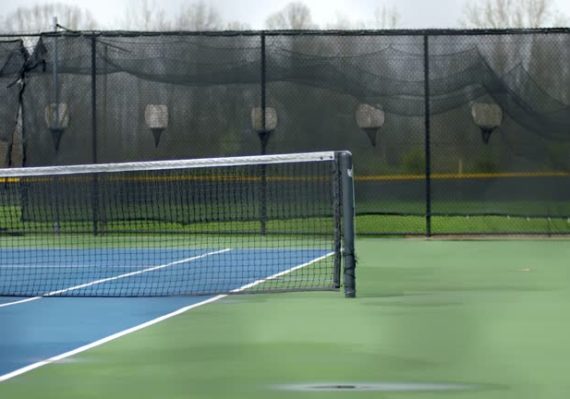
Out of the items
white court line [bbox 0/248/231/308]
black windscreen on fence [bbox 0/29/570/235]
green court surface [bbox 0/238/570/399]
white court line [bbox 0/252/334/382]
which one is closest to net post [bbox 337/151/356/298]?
green court surface [bbox 0/238/570/399]

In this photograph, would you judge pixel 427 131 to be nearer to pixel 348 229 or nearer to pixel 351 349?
pixel 348 229

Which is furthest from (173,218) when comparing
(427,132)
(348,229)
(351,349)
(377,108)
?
(351,349)

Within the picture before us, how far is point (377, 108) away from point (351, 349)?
8529mm

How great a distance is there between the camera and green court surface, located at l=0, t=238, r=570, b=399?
198 inches

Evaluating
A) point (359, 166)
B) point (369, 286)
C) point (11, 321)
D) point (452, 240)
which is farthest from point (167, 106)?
point (11, 321)

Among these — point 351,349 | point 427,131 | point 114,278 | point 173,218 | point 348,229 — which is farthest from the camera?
point 173,218

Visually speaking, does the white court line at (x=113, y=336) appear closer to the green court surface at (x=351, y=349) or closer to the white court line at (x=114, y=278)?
the green court surface at (x=351, y=349)

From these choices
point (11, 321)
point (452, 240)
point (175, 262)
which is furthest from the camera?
point (452, 240)

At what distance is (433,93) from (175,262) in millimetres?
4081

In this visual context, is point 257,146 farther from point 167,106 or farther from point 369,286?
point 369,286

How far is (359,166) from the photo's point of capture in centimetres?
1434

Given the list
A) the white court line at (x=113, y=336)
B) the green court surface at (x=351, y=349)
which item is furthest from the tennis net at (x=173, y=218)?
the green court surface at (x=351, y=349)

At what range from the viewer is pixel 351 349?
20.0 feet

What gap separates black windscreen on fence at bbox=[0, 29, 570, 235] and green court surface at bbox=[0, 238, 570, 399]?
4851 mm
